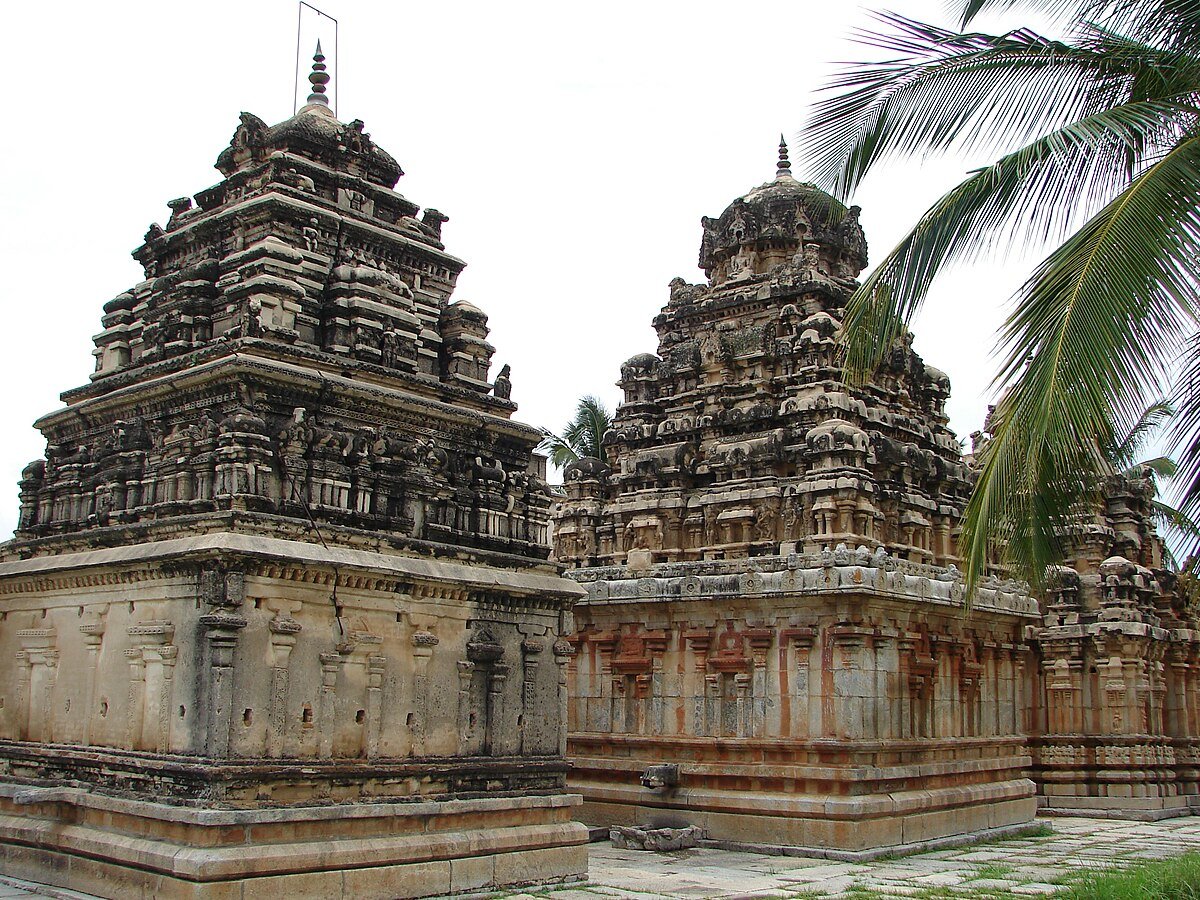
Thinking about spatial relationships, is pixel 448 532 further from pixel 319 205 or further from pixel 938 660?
pixel 938 660

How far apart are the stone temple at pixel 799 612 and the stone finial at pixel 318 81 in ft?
23.8

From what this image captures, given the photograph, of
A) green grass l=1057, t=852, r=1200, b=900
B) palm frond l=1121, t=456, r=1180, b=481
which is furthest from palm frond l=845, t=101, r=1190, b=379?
palm frond l=1121, t=456, r=1180, b=481

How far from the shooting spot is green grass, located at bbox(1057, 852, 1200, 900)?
1155 cm

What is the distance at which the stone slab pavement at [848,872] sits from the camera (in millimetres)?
14242

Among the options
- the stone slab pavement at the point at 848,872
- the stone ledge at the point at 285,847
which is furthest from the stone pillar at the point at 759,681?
the stone ledge at the point at 285,847

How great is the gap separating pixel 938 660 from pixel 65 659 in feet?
43.5

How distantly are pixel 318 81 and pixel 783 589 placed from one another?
10031 millimetres

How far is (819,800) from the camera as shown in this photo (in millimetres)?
18219

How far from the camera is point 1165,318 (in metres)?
9.38

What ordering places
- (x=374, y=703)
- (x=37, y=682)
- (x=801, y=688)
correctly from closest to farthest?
(x=374, y=703) → (x=37, y=682) → (x=801, y=688)

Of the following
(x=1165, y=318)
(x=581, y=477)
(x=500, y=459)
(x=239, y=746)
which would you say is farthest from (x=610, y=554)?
(x=1165, y=318)

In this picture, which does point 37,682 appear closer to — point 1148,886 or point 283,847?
point 283,847

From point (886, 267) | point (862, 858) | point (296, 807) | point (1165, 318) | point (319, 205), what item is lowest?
point (862, 858)

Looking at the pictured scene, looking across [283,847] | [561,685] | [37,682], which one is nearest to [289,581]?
[283,847]
